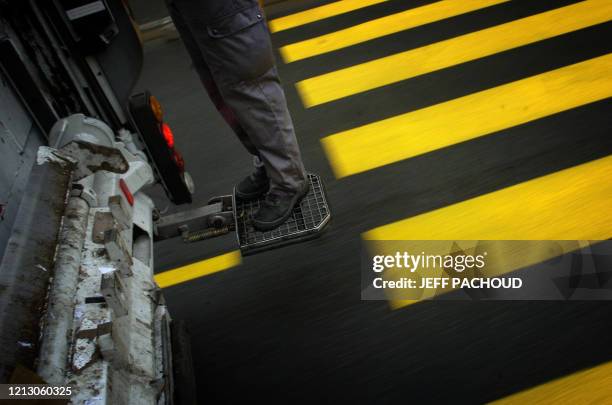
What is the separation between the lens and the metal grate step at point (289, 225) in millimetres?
2420

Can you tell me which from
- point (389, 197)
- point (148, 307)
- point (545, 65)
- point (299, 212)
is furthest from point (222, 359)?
point (545, 65)

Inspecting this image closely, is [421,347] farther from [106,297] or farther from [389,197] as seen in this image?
[106,297]

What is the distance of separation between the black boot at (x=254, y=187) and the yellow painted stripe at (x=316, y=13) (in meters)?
2.10

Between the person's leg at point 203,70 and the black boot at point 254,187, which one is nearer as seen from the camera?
the person's leg at point 203,70

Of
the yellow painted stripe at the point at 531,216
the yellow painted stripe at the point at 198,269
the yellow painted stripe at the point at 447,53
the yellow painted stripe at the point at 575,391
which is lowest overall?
the yellow painted stripe at the point at 575,391

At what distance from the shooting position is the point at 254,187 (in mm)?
2645

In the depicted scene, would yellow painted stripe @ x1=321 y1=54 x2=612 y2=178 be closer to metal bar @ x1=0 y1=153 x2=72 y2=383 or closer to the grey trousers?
the grey trousers

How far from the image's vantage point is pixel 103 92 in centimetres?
232

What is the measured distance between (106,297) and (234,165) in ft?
5.80

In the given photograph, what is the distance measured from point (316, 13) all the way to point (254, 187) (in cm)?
237

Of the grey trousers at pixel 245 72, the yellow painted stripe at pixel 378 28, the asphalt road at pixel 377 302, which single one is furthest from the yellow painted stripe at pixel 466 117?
the yellow painted stripe at pixel 378 28

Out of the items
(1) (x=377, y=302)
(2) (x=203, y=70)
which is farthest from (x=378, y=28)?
(1) (x=377, y=302)

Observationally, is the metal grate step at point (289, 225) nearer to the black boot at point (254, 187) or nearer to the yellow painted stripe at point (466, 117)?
the black boot at point (254, 187)

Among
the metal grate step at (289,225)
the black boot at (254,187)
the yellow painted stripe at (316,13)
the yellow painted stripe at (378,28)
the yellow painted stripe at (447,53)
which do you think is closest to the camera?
the metal grate step at (289,225)
